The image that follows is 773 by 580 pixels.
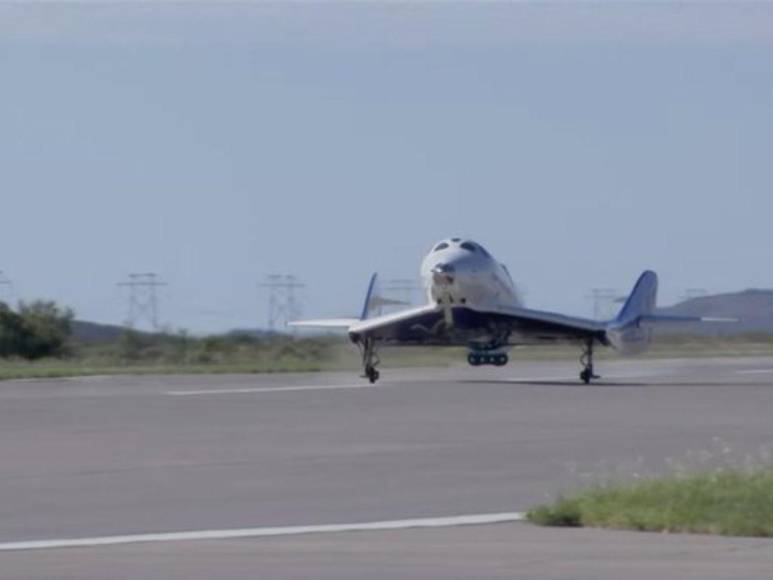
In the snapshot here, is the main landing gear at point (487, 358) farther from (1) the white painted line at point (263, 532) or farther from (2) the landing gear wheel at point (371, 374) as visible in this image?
(1) the white painted line at point (263, 532)

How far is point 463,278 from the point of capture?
52906mm

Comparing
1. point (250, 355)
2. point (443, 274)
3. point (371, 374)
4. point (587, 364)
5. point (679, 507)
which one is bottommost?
point (679, 507)

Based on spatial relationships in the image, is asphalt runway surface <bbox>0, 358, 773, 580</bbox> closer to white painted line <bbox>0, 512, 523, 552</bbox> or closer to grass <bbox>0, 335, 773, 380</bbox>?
white painted line <bbox>0, 512, 523, 552</bbox>

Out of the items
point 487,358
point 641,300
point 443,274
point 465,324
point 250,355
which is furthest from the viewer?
point 250,355

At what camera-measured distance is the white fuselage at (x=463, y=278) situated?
52.8m

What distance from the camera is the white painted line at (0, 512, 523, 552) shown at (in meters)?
17.4

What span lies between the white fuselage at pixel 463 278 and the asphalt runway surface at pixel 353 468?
383 centimetres

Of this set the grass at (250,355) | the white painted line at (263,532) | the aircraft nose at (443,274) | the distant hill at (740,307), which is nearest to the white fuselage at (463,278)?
the aircraft nose at (443,274)

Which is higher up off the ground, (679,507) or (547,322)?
(547,322)

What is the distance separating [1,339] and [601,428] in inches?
2239

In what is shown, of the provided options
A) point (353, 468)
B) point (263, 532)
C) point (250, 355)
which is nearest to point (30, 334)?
point (250, 355)

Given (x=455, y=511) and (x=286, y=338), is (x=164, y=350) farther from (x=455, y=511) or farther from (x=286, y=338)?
(x=455, y=511)

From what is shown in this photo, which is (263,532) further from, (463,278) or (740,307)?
(740,307)

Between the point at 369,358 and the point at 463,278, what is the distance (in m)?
3.02
